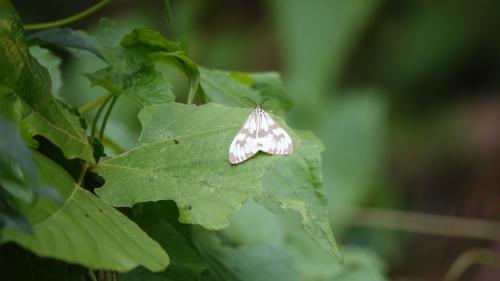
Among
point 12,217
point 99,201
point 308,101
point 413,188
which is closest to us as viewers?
point 12,217

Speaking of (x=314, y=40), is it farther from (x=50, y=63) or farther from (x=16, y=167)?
(x=16, y=167)

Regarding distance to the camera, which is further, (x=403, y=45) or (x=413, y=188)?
(x=413, y=188)

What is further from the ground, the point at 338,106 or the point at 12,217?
the point at 338,106

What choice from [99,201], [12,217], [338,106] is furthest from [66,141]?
[338,106]

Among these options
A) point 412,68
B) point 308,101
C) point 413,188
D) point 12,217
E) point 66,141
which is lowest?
point 12,217

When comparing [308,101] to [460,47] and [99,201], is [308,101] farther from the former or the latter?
[99,201]

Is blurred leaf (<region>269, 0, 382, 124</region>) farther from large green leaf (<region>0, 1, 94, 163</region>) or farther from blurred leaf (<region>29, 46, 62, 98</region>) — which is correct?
large green leaf (<region>0, 1, 94, 163</region>)
